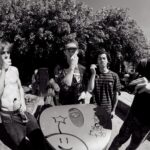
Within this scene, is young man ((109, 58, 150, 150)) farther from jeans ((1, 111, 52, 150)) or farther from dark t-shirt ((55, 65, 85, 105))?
jeans ((1, 111, 52, 150))

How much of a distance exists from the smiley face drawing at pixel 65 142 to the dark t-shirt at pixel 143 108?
1128 mm

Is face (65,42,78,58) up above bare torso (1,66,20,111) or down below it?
above

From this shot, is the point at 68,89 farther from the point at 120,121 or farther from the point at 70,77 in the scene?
the point at 120,121

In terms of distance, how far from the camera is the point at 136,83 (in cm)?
284

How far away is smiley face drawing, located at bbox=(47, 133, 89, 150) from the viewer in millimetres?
2298

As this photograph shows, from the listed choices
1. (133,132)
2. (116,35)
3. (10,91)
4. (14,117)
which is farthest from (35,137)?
(116,35)

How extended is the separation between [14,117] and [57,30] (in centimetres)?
1746

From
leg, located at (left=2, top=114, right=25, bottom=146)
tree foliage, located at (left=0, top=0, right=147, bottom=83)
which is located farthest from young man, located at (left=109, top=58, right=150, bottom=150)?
tree foliage, located at (left=0, top=0, right=147, bottom=83)

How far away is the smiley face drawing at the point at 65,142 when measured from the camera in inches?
90.5

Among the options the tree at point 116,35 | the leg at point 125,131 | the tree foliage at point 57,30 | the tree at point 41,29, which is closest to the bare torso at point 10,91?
the leg at point 125,131

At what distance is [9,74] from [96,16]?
22.4m

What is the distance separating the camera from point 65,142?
2.32m

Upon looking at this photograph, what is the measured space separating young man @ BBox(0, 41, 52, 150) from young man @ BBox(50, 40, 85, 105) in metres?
0.58

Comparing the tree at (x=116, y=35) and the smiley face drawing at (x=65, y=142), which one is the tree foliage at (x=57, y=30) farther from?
the smiley face drawing at (x=65, y=142)
